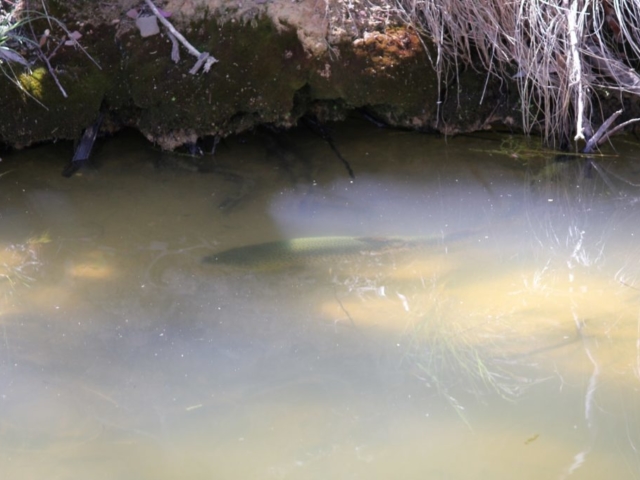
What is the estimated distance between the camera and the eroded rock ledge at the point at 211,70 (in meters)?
3.75

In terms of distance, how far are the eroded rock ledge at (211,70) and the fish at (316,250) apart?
1036 mm

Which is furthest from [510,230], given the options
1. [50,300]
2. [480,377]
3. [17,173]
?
[17,173]

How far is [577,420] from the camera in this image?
7.16ft

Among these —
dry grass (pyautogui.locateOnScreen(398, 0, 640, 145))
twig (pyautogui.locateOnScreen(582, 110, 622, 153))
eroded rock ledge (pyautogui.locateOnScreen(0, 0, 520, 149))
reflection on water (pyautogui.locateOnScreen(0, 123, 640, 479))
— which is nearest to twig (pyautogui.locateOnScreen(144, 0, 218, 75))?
eroded rock ledge (pyautogui.locateOnScreen(0, 0, 520, 149))

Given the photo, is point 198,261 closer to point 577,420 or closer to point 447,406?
point 447,406

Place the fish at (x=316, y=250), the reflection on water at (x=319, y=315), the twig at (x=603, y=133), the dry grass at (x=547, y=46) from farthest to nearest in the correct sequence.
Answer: the twig at (x=603, y=133) < the dry grass at (x=547, y=46) < the fish at (x=316, y=250) < the reflection on water at (x=319, y=315)

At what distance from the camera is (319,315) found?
2.68 meters

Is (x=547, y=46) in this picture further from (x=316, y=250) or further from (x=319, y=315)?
(x=319, y=315)

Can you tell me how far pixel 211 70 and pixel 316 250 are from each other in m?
1.28

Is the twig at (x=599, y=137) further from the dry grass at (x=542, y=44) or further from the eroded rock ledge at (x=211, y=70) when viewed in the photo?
the eroded rock ledge at (x=211, y=70)

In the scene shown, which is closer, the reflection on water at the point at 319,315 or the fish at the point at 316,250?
the reflection on water at the point at 319,315

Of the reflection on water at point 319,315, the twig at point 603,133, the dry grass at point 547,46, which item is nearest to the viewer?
the reflection on water at point 319,315

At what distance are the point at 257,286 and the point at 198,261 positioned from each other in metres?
0.33

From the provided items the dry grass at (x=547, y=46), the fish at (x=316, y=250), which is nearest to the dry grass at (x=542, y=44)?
the dry grass at (x=547, y=46)
